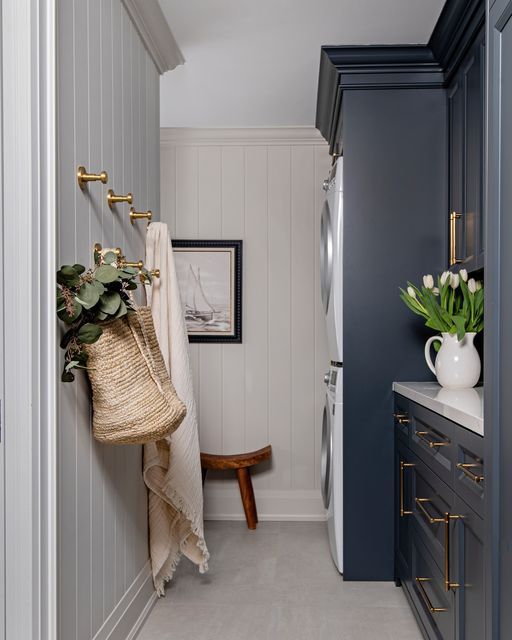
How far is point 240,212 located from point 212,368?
1045mm

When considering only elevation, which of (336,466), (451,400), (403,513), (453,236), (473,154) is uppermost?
(473,154)

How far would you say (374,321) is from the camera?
324cm

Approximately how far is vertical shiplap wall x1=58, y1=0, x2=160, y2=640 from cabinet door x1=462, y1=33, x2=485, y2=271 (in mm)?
1350

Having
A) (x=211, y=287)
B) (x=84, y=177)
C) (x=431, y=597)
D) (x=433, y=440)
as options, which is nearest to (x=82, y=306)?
(x=84, y=177)

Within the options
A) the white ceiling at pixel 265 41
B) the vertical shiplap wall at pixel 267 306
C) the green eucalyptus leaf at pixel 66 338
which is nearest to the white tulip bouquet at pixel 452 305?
the white ceiling at pixel 265 41

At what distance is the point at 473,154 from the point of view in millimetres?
2793

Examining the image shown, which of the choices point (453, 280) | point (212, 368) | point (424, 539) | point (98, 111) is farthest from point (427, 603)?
point (212, 368)

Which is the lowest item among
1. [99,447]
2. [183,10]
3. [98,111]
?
[99,447]

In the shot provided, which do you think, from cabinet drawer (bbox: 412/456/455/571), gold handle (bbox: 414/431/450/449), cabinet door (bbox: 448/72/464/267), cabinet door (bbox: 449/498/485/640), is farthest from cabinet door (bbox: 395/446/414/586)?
cabinet door (bbox: 448/72/464/267)

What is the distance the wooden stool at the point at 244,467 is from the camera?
4137 millimetres

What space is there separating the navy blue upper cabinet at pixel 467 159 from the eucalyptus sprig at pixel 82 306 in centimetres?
143

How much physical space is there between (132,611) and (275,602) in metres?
0.68

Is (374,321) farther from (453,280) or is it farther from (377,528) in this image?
(377,528)

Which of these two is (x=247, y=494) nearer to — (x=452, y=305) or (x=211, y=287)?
(x=211, y=287)
